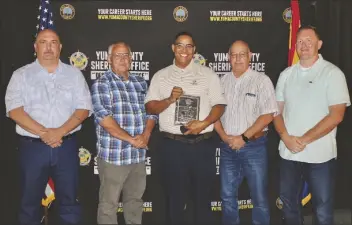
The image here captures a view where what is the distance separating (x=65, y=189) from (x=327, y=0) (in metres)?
3.23

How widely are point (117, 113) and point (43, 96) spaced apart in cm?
62

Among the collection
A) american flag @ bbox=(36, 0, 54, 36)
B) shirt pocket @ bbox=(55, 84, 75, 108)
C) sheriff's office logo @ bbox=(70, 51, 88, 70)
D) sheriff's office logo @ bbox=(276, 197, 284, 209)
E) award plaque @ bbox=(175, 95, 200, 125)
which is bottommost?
sheriff's office logo @ bbox=(276, 197, 284, 209)

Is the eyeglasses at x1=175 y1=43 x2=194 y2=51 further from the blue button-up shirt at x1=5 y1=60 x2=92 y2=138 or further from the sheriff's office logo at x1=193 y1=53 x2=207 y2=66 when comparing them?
the blue button-up shirt at x1=5 y1=60 x2=92 y2=138

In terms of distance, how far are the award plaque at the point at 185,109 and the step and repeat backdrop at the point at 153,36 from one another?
0.88m

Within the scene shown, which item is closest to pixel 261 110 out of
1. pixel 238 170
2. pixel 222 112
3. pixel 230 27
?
pixel 222 112

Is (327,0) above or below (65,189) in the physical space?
above

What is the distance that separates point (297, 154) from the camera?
315 centimetres

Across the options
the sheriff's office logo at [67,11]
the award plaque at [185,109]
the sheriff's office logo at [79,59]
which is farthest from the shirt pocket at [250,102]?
the sheriff's office logo at [67,11]

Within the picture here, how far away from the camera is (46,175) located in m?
3.16

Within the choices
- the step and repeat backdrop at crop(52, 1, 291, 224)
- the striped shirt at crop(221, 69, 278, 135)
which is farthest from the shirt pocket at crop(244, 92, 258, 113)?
the step and repeat backdrop at crop(52, 1, 291, 224)

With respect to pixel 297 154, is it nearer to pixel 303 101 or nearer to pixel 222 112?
pixel 303 101

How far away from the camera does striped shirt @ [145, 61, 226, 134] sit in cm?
326

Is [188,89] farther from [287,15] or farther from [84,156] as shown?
[287,15]

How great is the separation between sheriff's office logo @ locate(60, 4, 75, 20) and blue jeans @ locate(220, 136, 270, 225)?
6.50 ft
